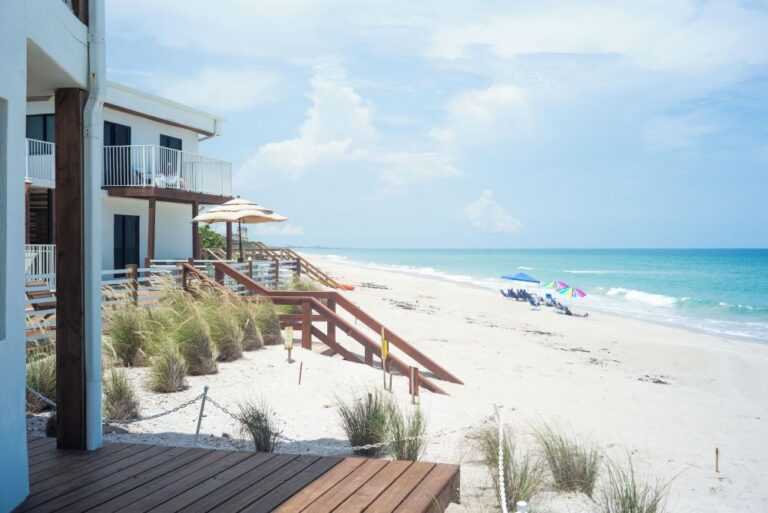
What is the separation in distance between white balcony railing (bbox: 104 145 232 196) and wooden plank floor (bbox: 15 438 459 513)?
15126mm

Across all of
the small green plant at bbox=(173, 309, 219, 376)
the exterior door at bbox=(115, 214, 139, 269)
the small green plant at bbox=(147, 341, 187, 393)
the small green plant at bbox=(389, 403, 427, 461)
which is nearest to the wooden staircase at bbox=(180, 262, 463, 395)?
the small green plant at bbox=(173, 309, 219, 376)

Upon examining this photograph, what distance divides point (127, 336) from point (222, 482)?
17.4ft

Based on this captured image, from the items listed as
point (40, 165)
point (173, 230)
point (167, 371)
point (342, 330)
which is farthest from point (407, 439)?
point (173, 230)

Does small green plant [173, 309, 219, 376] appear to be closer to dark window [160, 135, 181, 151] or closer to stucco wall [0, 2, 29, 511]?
stucco wall [0, 2, 29, 511]

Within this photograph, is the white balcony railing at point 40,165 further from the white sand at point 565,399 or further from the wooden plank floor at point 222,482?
the wooden plank floor at point 222,482

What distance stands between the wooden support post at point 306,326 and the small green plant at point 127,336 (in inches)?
109

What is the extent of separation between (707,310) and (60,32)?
35.3 m

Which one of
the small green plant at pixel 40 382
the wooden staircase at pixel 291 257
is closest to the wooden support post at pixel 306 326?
the small green plant at pixel 40 382

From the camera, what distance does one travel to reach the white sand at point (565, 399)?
678 centimetres

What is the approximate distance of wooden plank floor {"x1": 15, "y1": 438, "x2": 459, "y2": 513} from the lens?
3830 millimetres

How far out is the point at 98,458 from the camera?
4645mm

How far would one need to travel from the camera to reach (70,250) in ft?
15.0

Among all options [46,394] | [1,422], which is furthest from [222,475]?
[46,394]

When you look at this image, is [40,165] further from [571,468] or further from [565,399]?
[571,468]
